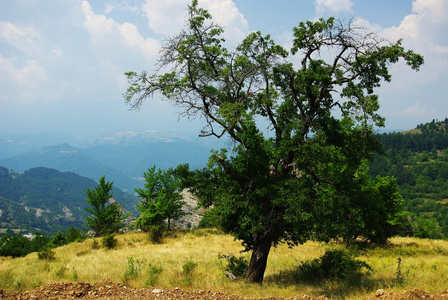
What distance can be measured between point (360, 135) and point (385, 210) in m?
16.6

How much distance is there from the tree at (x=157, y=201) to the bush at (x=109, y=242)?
4.48 meters

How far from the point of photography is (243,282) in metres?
10.5

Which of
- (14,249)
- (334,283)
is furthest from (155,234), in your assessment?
(334,283)

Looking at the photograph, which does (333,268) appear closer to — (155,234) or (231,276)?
(231,276)

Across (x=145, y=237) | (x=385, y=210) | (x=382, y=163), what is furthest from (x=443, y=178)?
(x=145, y=237)

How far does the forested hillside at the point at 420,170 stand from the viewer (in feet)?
397

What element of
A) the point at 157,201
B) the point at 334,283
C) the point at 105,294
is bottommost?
the point at 334,283

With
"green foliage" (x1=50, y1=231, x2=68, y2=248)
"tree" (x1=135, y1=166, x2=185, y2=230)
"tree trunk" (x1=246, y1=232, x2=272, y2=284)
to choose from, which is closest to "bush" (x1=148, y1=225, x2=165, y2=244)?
"tree" (x1=135, y1=166, x2=185, y2=230)

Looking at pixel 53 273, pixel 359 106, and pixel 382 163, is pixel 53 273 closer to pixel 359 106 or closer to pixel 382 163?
pixel 359 106

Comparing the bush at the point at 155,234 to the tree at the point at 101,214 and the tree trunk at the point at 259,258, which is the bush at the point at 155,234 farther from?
the tree trunk at the point at 259,258

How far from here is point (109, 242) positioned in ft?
76.5

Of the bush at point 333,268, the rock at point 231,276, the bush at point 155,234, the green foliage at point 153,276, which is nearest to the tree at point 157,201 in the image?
the bush at point 155,234

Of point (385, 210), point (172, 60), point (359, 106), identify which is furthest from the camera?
point (385, 210)

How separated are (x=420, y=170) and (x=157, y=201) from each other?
175m
